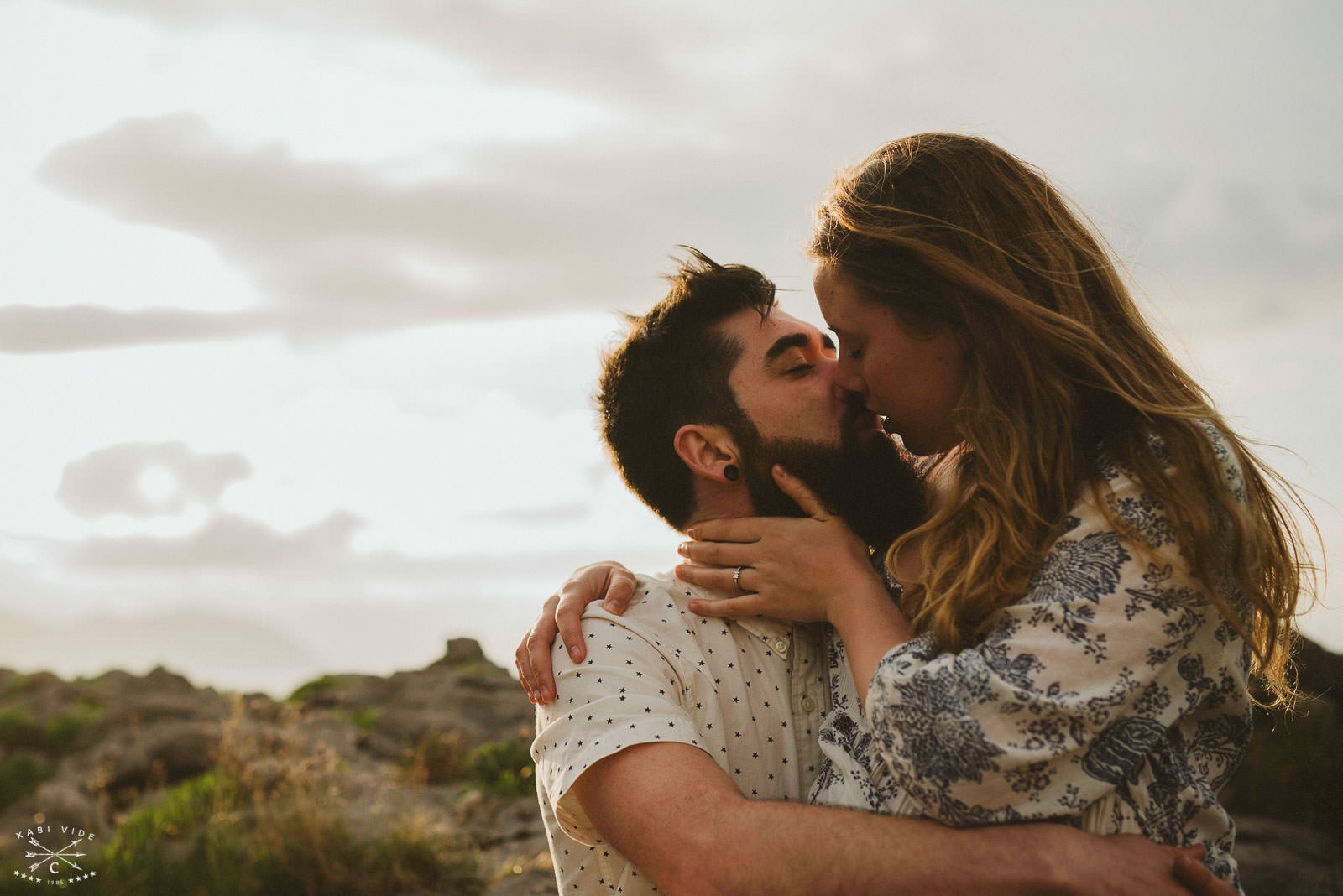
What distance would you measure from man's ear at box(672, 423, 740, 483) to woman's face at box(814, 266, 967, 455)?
1.53 ft

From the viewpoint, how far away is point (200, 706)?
10.6 metres

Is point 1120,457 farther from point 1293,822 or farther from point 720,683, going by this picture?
point 1293,822

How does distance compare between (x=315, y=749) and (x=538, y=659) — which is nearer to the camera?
(x=538, y=659)

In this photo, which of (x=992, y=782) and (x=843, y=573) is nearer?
(x=992, y=782)

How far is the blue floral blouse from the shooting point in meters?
2.01

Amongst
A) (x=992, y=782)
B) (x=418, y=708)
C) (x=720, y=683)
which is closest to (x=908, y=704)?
(x=992, y=782)

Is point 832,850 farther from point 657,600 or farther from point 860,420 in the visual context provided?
point 860,420

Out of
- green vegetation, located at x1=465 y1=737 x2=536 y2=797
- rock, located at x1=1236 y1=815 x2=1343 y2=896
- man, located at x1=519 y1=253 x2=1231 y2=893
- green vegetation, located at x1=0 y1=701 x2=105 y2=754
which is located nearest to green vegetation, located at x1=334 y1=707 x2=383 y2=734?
green vegetation, located at x1=465 y1=737 x2=536 y2=797

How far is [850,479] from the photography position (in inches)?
123

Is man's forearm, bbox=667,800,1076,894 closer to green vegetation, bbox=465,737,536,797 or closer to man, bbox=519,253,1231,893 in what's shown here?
man, bbox=519,253,1231,893

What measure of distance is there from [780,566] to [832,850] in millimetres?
817

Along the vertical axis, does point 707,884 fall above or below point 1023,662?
below

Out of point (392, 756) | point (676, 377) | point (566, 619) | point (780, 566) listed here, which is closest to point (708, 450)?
point (676, 377)

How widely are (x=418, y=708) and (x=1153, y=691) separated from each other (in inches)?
386
